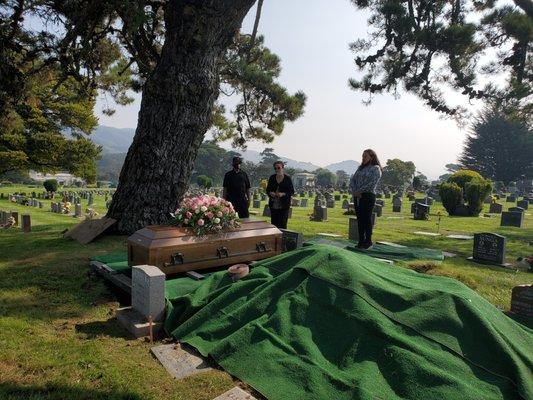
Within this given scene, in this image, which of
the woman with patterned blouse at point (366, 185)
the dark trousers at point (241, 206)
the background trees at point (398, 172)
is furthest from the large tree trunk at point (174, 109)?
the background trees at point (398, 172)

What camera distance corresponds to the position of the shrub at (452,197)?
19723 mm

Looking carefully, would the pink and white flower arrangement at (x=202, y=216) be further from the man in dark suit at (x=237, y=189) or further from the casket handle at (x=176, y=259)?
the man in dark suit at (x=237, y=189)

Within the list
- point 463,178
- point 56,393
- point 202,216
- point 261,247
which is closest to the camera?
point 56,393

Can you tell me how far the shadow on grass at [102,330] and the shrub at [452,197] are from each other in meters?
18.9

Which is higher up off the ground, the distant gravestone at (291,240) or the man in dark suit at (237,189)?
the man in dark suit at (237,189)

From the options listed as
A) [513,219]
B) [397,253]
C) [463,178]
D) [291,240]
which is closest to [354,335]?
[291,240]

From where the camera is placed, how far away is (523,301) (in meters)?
4.91

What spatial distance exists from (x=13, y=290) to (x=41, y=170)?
25498 millimetres

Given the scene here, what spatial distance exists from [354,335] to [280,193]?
15.8ft

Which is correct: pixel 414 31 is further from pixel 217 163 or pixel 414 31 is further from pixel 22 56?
pixel 217 163

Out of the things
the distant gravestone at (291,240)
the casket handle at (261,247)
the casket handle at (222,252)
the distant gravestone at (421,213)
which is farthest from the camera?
the distant gravestone at (421,213)

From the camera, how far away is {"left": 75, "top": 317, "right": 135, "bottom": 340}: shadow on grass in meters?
4.35

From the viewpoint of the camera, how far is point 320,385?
3.12 m

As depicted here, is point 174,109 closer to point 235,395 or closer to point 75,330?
point 75,330
